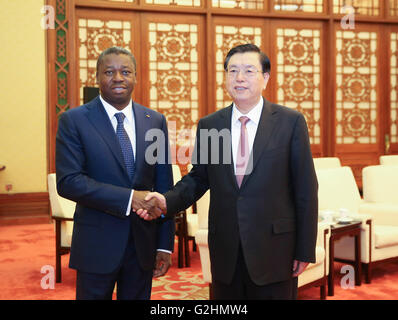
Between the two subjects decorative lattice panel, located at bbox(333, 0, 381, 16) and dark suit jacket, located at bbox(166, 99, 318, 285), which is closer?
dark suit jacket, located at bbox(166, 99, 318, 285)

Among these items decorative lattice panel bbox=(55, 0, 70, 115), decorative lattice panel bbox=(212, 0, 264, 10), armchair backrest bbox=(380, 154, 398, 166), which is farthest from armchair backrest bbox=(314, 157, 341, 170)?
decorative lattice panel bbox=(55, 0, 70, 115)

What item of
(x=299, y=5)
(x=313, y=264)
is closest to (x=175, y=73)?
(x=299, y=5)

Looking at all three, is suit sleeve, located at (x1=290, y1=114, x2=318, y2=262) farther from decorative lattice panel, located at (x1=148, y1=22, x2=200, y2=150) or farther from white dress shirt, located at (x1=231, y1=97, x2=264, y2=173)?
decorative lattice panel, located at (x1=148, y1=22, x2=200, y2=150)

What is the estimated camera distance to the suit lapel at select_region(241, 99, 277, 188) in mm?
1795

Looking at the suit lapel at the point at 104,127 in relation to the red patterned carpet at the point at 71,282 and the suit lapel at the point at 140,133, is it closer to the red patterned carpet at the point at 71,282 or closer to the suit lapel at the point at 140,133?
the suit lapel at the point at 140,133

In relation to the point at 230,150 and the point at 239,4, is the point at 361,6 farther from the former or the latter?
the point at 230,150

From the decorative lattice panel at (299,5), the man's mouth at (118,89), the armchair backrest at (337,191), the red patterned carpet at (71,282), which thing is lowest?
the red patterned carpet at (71,282)

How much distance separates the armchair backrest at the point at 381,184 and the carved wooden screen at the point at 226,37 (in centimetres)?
Result: 280

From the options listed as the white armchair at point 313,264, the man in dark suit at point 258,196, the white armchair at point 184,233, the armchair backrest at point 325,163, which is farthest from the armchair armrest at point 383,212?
the man in dark suit at point 258,196

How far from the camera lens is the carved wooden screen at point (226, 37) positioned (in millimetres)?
7121

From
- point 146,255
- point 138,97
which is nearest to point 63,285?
point 146,255

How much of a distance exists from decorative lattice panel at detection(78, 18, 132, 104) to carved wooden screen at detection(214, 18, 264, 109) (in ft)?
4.22

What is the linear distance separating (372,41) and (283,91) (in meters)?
1.72
